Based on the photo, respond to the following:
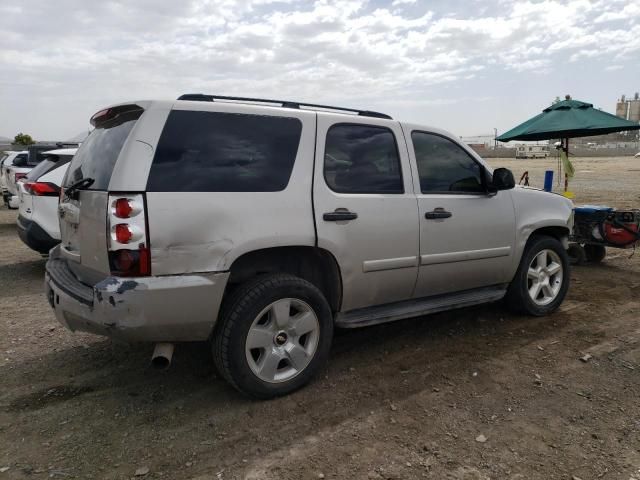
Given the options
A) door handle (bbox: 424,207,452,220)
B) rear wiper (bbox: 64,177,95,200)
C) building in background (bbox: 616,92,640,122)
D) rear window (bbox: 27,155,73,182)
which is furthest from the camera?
building in background (bbox: 616,92,640,122)

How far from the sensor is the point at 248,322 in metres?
3.08

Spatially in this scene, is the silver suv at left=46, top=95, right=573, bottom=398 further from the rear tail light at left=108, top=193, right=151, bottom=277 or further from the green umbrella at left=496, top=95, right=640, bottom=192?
the green umbrella at left=496, top=95, right=640, bottom=192

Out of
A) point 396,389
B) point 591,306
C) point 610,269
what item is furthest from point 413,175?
point 610,269

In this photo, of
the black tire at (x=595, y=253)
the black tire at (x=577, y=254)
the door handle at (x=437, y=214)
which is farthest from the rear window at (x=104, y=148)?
the black tire at (x=595, y=253)

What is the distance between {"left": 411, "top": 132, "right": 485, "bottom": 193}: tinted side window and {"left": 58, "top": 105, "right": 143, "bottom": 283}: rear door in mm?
2084

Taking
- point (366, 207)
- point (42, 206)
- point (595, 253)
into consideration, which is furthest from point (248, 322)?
point (595, 253)

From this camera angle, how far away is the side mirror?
4.19 m

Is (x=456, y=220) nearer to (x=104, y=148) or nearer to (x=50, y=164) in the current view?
(x=104, y=148)

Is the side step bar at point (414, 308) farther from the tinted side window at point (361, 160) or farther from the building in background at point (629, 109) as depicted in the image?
the building in background at point (629, 109)

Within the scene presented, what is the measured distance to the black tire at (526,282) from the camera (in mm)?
4676

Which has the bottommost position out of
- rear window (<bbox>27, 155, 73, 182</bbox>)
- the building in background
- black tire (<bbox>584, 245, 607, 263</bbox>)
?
black tire (<bbox>584, 245, 607, 263</bbox>)

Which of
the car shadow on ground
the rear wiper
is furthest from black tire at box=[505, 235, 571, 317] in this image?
the rear wiper

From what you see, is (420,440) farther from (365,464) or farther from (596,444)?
(596,444)

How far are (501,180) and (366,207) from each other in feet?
4.50
